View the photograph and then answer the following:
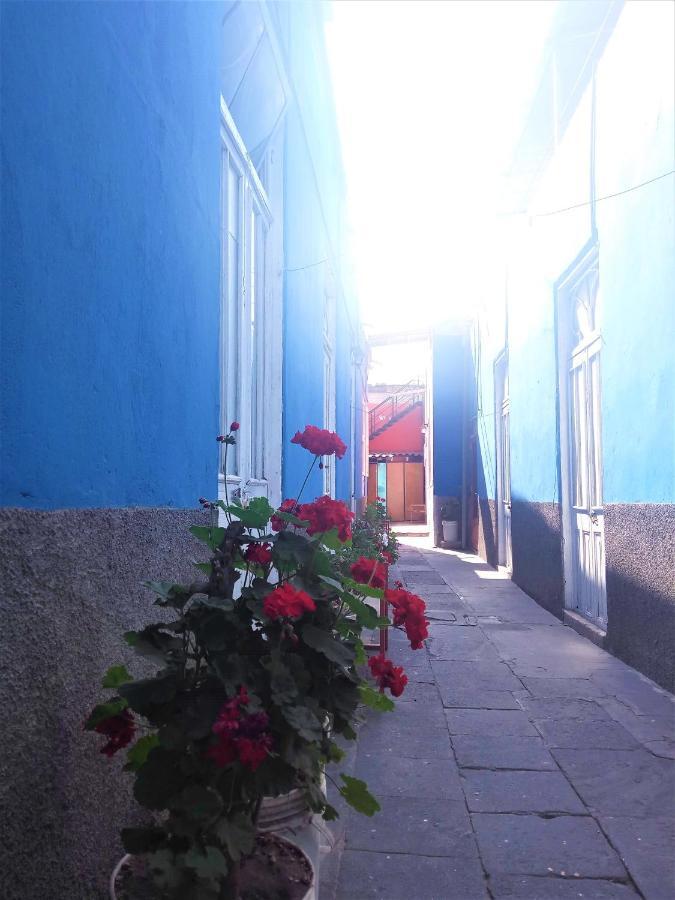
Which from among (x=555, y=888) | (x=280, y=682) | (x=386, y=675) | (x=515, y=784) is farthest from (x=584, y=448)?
(x=280, y=682)

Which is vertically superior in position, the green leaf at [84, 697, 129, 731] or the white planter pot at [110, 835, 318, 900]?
the green leaf at [84, 697, 129, 731]

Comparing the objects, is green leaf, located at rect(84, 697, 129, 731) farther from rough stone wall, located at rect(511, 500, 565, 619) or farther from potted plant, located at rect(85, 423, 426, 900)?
rough stone wall, located at rect(511, 500, 565, 619)

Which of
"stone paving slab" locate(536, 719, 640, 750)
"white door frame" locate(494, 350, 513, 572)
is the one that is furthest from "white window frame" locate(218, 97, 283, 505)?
"white door frame" locate(494, 350, 513, 572)

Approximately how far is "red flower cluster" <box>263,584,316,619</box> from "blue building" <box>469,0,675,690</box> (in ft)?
10.5

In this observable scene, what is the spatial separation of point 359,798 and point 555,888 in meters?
1.06

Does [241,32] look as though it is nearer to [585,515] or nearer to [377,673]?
[377,673]

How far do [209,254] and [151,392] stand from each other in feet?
2.61

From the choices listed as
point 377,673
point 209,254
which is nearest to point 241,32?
point 209,254

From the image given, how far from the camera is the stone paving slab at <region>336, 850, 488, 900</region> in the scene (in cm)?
215

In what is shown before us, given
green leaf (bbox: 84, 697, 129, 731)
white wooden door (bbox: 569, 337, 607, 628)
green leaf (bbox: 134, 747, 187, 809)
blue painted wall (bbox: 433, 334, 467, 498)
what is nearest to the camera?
green leaf (bbox: 134, 747, 187, 809)

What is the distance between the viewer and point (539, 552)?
24.4 feet

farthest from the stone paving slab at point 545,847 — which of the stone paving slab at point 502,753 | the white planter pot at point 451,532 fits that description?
the white planter pot at point 451,532

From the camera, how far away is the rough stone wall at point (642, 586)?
13.3 ft

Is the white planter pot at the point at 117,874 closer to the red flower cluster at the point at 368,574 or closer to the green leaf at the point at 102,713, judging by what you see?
the green leaf at the point at 102,713
